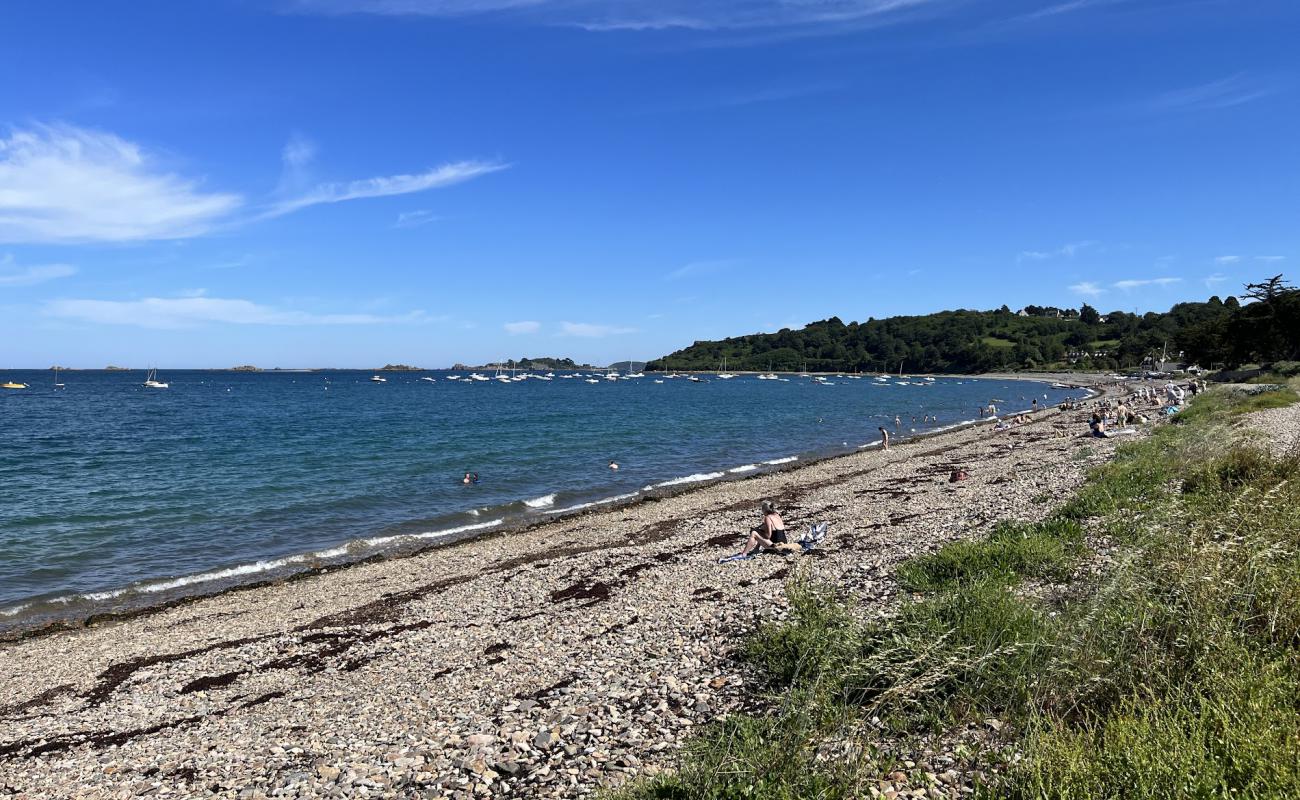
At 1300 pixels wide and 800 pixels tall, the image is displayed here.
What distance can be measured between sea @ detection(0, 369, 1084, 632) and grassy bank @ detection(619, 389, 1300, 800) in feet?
64.2

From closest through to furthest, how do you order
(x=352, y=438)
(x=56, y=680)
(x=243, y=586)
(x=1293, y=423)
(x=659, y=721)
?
1. (x=659, y=721)
2. (x=56, y=680)
3. (x=243, y=586)
4. (x=1293, y=423)
5. (x=352, y=438)

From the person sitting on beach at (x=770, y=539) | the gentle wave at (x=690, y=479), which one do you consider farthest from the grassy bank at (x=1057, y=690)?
the gentle wave at (x=690, y=479)

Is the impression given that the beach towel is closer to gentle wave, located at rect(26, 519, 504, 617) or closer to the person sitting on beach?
the person sitting on beach

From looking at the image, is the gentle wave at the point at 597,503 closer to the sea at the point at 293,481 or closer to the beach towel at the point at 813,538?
the sea at the point at 293,481

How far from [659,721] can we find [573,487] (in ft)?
88.4

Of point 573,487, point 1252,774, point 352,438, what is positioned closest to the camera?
point 1252,774

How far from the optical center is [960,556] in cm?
1205

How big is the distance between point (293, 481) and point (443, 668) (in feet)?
90.2

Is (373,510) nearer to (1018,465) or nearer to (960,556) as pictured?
(960,556)

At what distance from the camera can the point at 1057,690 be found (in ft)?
20.5

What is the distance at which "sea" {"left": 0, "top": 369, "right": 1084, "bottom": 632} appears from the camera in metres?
21.7

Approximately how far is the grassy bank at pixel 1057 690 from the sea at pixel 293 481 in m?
19.6


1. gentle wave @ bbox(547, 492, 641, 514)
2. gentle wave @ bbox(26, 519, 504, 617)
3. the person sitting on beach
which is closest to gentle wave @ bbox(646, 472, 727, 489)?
gentle wave @ bbox(547, 492, 641, 514)

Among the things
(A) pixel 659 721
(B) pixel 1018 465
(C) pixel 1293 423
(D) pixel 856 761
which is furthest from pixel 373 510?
(C) pixel 1293 423
